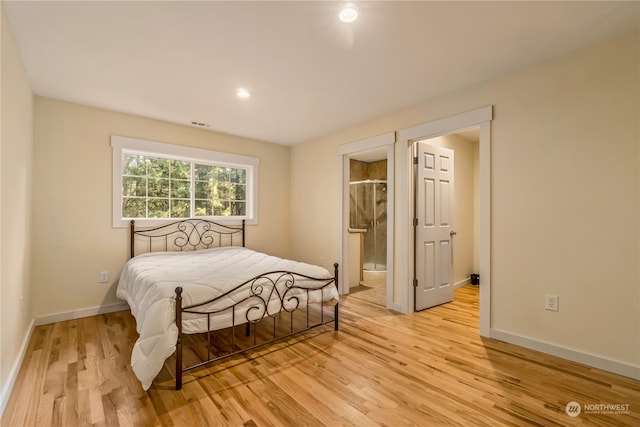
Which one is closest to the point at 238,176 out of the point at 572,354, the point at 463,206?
the point at 463,206

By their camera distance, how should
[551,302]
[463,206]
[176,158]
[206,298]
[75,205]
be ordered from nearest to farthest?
[206,298]
[551,302]
[75,205]
[176,158]
[463,206]

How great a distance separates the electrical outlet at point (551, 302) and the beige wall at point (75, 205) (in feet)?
14.9

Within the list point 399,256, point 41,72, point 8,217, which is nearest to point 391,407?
point 399,256

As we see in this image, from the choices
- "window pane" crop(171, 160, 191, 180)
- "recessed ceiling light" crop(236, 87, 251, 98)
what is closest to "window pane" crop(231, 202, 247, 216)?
"window pane" crop(171, 160, 191, 180)

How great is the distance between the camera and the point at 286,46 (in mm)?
2160

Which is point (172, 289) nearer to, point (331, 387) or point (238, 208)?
point (331, 387)

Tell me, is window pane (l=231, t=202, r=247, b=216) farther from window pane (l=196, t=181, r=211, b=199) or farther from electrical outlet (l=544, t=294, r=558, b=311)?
electrical outlet (l=544, t=294, r=558, b=311)

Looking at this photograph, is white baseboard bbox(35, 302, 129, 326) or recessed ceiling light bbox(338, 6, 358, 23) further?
white baseboard bbox(35, 302, 129, 326)

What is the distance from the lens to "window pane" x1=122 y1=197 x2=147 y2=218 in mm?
3695

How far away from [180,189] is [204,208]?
432 mm

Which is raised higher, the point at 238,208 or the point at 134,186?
the point at 134,186

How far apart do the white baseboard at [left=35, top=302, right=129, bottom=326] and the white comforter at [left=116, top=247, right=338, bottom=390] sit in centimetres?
35

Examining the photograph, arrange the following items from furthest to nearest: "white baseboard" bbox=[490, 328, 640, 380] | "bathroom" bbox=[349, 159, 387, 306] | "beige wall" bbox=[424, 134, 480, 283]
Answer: "bathroom" bbox=[349, 159, 387, 306], "beige wall" bbox=[424, 134, 480, 283], "white baseboard" bbox=[490, 328, 640, 380]

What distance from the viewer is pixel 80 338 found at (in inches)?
108
